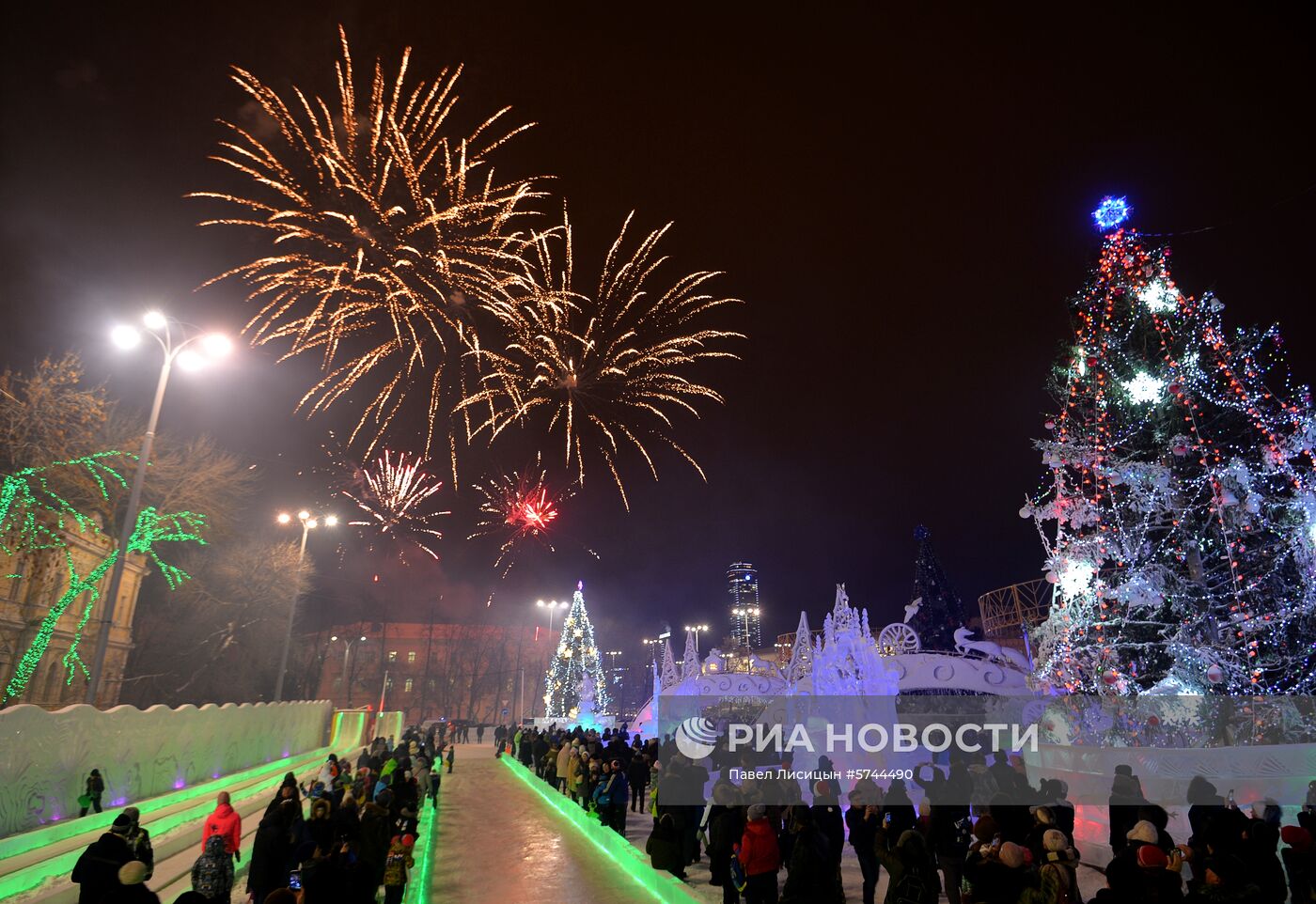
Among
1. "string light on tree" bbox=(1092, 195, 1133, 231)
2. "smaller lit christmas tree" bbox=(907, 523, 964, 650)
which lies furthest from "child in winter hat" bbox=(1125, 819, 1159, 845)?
"smaller lit christmas tree" bbox=(907, 523, 964, 650)

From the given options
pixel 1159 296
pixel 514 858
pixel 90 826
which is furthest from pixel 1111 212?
pixel 90 826

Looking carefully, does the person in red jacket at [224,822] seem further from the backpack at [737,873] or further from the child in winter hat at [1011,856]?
the child in winter hat at [1011,856]

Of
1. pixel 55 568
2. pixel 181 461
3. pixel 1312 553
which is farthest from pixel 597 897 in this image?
pixel 55 568

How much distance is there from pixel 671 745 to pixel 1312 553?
13.7m

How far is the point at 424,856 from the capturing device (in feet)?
40.2

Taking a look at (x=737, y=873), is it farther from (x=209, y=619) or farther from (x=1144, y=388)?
(x=209, y=619)

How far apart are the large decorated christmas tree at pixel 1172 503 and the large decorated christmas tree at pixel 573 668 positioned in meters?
36.1

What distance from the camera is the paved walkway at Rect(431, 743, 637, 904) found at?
9680 mm

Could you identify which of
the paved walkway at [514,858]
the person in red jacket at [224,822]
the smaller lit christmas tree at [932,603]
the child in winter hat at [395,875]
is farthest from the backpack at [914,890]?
the smaller lit christmas tree at [932,603]

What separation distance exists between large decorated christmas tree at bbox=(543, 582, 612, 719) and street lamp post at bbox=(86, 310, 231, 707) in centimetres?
3569

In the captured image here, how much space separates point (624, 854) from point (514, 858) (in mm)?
2019

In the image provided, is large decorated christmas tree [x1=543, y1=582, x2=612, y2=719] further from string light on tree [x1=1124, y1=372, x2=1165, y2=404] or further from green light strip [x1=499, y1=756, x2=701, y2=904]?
string light on tree [x1=1124, y1=372, x2=1165, y2=404]

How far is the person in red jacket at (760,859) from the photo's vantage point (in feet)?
23.0

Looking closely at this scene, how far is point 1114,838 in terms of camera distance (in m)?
7.52
